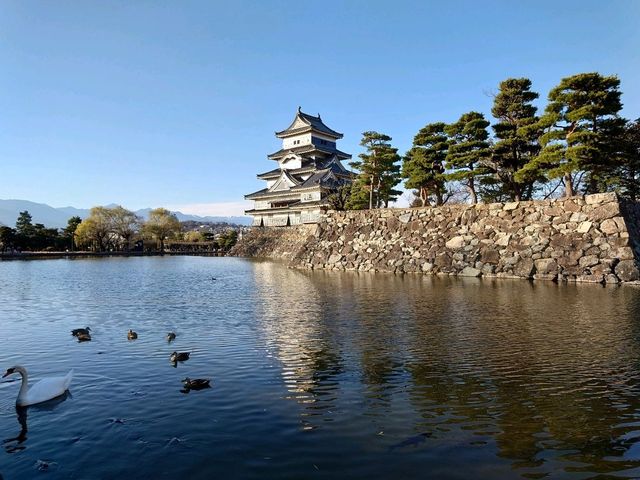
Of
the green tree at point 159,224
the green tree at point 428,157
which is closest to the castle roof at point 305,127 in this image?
the green tree at point 159,224

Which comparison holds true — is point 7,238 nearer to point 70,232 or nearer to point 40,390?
point 70,232

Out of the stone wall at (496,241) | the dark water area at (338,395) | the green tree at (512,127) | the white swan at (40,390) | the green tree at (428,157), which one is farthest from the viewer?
the green tree at (428,157)

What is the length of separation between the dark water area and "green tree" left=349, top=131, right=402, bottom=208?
70.4ft

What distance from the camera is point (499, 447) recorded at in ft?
14.7

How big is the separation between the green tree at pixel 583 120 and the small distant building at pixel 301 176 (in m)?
28.3


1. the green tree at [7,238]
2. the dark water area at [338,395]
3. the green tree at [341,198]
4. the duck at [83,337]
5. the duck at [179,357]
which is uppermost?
the green tree at [341,198]

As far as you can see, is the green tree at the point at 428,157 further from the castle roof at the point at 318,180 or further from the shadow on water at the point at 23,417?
the shadow on water at the point at 23,417

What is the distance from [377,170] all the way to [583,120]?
14499mm

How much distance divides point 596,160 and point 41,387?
23.4 meters

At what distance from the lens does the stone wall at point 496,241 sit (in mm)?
18953

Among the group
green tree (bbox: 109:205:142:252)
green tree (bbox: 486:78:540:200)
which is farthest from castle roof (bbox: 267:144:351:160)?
green tree (bbox: 486:78:540:200)

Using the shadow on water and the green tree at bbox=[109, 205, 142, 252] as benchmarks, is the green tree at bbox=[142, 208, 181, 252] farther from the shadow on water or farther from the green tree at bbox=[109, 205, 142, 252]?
the shadow on water

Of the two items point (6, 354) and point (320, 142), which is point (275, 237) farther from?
point (6, 354)

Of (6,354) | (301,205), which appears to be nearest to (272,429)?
(6,354)
